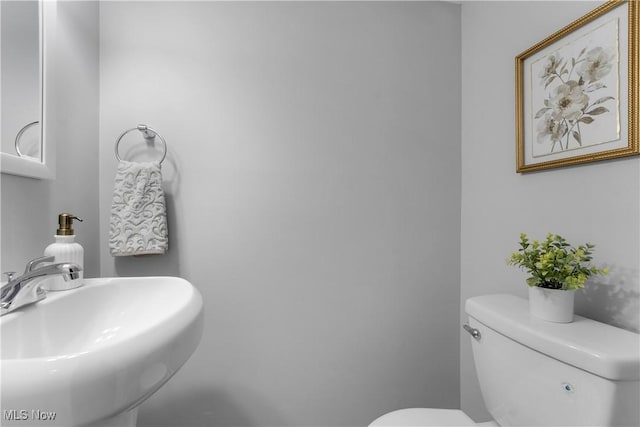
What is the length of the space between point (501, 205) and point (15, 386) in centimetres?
130

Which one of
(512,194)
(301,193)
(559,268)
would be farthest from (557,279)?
(301,193)

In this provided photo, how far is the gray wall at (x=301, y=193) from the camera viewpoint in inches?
44.0

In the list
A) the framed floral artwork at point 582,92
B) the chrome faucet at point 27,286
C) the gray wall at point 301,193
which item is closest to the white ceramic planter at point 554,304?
the framed floral artwork at point 582,92

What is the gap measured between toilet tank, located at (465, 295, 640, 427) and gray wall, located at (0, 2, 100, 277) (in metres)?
1.27

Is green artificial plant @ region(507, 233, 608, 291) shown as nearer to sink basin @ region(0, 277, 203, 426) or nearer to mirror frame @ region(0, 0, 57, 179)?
sink basin @ region(0, 277, 203, 426)

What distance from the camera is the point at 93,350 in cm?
35

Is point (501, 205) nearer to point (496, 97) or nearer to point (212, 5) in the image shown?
point (496, 97)

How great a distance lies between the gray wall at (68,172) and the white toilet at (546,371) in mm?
1073

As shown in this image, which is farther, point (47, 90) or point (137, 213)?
point (137, 213)

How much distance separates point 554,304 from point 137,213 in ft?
4.18

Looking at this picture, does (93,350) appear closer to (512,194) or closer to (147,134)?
(147,134)

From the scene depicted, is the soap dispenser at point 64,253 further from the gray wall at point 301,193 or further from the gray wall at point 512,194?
the gray wall at point 512,194

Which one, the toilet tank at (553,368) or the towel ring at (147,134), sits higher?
the towel ring at (147,134)

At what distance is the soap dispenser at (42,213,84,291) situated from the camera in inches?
28.8
